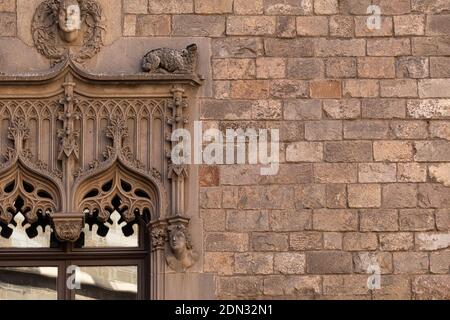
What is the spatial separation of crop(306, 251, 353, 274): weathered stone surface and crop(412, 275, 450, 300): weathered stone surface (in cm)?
61

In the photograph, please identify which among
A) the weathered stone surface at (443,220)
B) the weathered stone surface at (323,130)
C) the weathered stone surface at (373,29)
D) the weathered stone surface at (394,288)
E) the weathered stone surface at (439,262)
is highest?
the weathered stone surface at (373,29)

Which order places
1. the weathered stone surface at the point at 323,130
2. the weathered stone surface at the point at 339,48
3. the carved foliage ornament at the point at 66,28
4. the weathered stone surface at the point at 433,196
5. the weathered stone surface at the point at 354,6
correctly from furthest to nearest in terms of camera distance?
the weathered stone surface at the point at 354,6, the weathered stone surface at the point at 339,48, the carved foliage ornament at the point at 66,28, the weathered stone surface at the point at 323,130, the weathered stone surface at the point at 433,196

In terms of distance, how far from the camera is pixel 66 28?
20359mm

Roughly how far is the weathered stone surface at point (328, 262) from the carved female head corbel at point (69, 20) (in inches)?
115

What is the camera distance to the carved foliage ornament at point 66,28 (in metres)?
20.4

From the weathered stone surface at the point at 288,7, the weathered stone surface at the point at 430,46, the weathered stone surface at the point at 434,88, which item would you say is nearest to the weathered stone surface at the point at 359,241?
the weathered stone surface at the point at 434,88

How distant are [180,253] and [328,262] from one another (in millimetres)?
1317

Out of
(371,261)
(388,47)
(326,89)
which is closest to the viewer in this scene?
(371,261)

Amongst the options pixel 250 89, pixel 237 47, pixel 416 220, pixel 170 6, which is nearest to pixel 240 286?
pixel 416 220

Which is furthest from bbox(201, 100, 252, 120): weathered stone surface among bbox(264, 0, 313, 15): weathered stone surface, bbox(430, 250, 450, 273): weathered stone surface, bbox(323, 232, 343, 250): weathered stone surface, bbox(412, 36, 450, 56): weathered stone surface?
bbox(430, 250, 450, 273): weathered stone surface

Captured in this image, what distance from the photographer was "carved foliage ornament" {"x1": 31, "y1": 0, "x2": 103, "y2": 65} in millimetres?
20391

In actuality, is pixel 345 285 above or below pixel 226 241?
below

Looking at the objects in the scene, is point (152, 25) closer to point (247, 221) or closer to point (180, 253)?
point (247, 221)

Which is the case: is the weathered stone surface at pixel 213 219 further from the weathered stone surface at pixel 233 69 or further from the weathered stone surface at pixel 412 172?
the weathered stone surface at pixel 412 172
